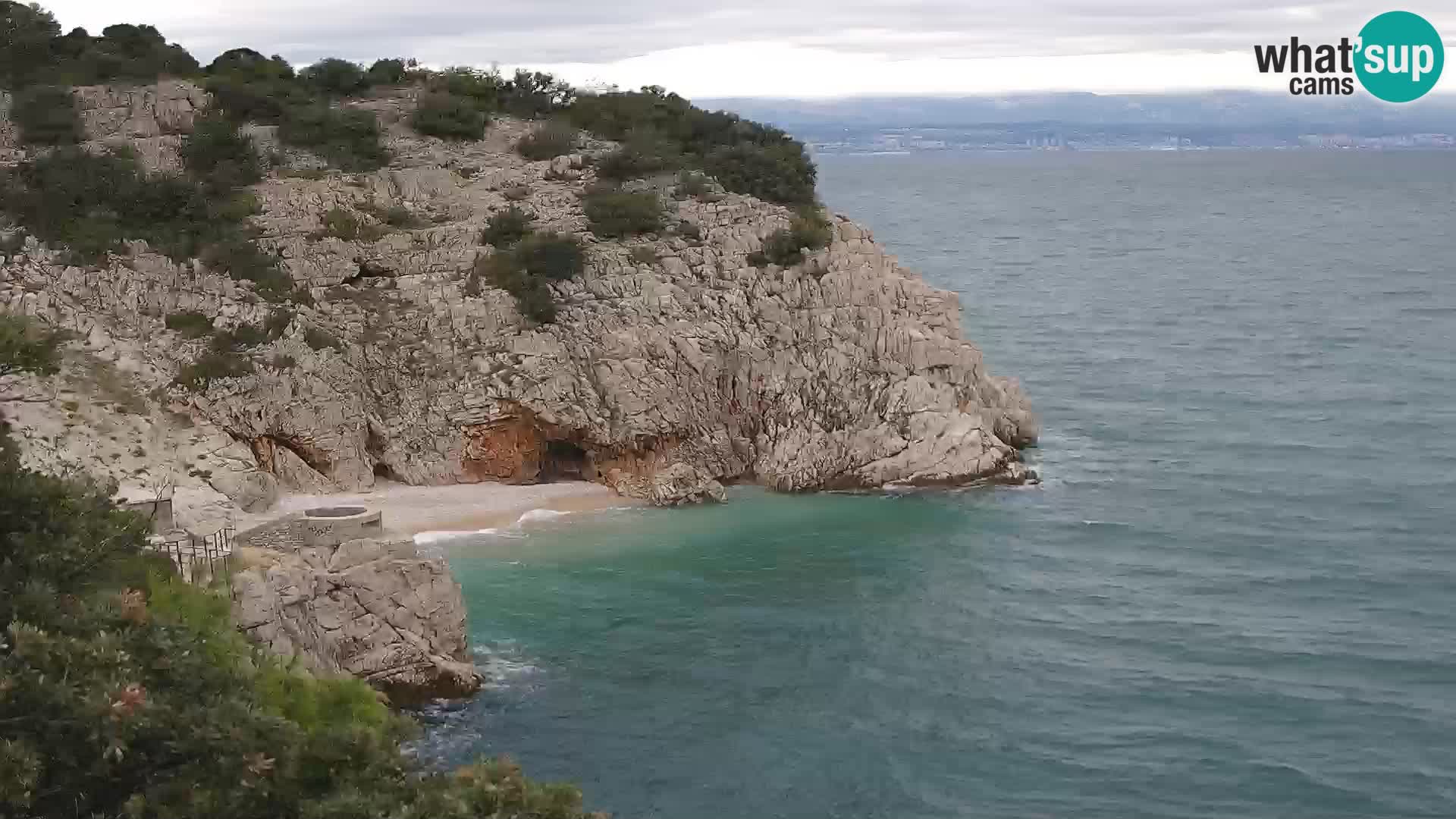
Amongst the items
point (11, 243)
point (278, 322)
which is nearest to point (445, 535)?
point (278, 322)

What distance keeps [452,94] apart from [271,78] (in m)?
5.63

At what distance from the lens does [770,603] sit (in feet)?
112

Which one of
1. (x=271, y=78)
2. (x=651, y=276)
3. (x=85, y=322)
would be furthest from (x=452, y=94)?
(x=85, y=322)

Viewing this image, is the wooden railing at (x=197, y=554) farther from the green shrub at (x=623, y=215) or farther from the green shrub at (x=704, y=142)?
the green shrub at (x=704, y=142)

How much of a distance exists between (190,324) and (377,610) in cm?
1732

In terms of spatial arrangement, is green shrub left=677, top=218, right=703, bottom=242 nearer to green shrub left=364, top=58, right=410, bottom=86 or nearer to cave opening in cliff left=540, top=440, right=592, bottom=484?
A: cave opening in cliff left=540, top=440, right=592, bottom=484

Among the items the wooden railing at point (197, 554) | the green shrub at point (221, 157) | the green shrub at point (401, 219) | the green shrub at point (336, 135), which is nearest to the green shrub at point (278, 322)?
the green shrub at point (401, 219)

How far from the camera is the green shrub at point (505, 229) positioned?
46.2 metres

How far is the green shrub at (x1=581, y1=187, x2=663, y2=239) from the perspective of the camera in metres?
46.8

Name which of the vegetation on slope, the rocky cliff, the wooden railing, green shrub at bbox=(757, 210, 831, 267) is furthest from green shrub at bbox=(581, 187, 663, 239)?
the vegetation on slope

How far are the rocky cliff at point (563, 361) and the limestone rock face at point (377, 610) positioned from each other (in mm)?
12065

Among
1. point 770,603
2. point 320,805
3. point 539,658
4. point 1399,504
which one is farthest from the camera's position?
point 1399,504

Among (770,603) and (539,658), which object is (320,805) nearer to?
(539,658)

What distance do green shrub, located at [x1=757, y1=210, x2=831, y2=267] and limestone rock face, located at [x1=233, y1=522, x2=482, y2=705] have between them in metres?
19.4
